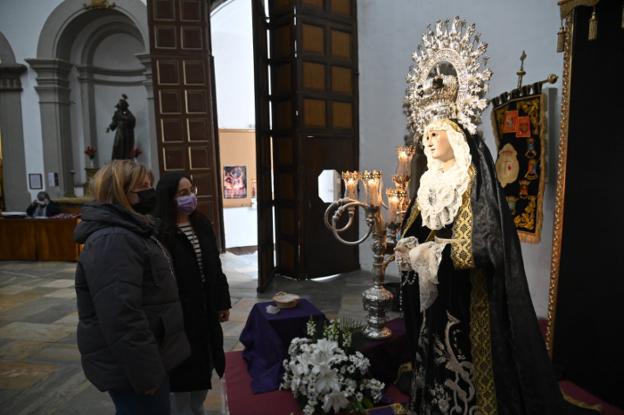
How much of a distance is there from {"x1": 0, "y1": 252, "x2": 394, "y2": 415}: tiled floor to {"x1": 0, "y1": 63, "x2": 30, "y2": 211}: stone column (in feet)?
9.73

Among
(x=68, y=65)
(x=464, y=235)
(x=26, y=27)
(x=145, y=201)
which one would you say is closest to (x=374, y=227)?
(x=464, y=235)

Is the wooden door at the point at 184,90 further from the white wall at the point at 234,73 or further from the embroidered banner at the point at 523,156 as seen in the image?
the embroidered banner at the point at 523,156

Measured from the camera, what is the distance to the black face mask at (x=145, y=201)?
1.97 meters

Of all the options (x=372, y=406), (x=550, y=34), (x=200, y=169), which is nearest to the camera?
(x=372, y=406)

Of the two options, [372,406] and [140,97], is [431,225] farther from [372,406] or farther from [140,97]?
[140,97]

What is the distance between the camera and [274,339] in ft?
10.8

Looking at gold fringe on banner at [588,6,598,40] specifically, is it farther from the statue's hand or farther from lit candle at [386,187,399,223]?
the statue's hand

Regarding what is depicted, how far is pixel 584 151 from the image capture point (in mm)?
2971

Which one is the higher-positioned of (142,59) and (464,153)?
(142,59)

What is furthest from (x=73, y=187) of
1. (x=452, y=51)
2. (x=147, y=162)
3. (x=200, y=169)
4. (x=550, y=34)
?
(x=550, y=34)

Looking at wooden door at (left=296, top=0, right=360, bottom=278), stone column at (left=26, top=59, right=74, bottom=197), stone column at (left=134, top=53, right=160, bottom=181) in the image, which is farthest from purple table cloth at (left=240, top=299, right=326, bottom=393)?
stone column at (left=26, top=59, right=74, bottom=197)

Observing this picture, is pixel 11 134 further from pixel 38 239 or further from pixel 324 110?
pixel 324 110

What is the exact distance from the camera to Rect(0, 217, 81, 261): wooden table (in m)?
7.61

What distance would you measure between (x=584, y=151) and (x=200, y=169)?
625 centimetres
